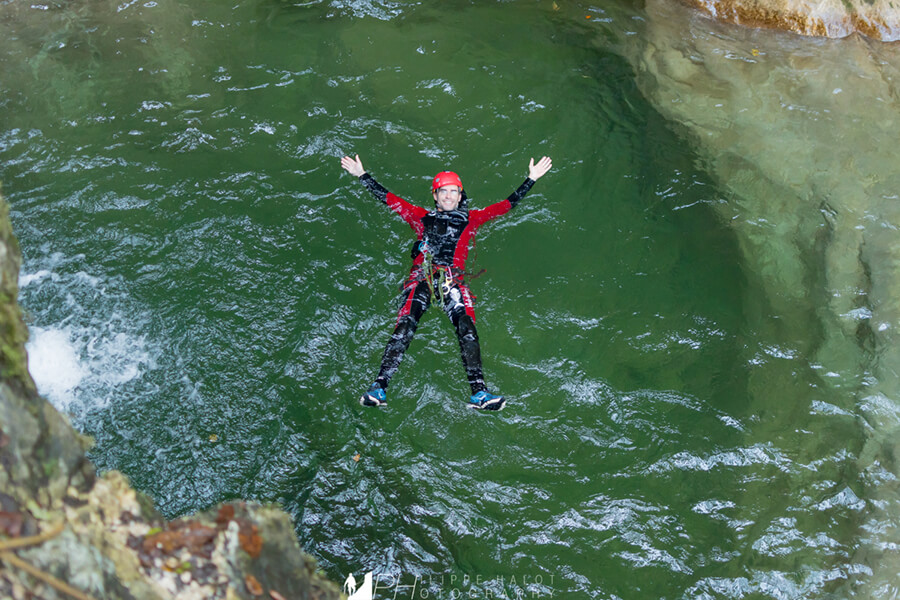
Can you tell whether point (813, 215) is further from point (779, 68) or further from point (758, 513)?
point (758, 513)

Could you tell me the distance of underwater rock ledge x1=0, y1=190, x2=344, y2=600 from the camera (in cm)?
247

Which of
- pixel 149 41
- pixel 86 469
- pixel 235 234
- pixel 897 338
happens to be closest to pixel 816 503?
pixel 897 338

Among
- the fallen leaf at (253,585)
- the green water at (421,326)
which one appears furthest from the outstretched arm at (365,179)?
the fallen leaf at (253,585)

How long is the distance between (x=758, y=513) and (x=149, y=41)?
984 centimetres

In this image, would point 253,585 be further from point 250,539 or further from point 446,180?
point 446,180

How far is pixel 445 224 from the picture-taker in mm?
6566

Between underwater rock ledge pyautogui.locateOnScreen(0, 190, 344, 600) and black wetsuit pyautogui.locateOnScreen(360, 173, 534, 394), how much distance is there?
2.52m

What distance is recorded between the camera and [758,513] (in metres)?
5.40

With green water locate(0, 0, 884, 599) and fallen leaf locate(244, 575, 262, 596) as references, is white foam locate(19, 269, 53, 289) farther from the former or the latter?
fallen leaf locate(244, 575, 262, 596)

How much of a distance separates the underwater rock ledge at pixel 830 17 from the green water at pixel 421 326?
3.01 m

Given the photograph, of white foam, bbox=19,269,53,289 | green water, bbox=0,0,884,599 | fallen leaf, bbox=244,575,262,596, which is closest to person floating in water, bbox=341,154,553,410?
green water, bbox=0,0,884,599

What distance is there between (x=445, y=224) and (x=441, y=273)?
74cm

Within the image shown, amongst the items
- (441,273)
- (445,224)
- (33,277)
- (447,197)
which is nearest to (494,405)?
(441,273)

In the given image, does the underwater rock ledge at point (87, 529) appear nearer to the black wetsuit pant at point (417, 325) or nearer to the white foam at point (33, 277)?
the black wetsuit pant at point (417, 325)
